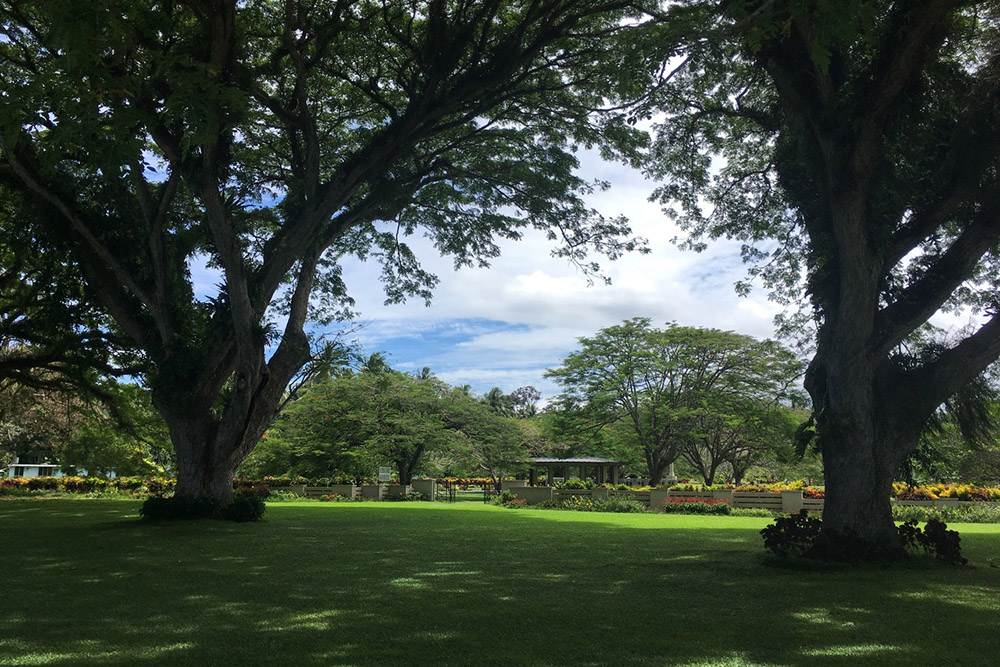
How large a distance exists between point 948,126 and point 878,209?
67.3 inches

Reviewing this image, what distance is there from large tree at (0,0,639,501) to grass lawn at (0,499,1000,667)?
183 inches

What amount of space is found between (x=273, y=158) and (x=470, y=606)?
14.3 meters

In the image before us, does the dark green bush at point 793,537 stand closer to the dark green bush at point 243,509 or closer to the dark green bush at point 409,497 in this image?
the dark green bush at point 243,509

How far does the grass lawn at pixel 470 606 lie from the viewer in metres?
4.73

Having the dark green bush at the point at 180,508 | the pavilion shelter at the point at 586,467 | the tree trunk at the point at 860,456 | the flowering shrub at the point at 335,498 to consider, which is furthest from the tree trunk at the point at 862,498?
the flowering shrub at the point at 335,498

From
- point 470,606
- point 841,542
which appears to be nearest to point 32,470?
point 470,606

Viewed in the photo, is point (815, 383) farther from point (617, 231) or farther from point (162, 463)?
point (162, 463)

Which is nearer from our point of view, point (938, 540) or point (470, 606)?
point (470, 606)

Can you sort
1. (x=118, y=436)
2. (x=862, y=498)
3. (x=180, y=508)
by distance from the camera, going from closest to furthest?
(x=862, y=498), (x=180, y=508), (x=118, y=436)

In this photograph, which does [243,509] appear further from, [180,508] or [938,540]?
[938,540]

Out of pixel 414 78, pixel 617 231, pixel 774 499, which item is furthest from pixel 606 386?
Result: pixel 414 78

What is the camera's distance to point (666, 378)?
121ft

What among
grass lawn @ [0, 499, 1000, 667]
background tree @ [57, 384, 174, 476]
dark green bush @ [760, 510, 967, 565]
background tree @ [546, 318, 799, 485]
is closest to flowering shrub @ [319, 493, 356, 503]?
background tree @ [57, 384, 174, 476]

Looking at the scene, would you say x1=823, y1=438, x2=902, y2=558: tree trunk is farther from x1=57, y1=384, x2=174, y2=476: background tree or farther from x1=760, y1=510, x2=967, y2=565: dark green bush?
x1=57, y1=384, x2=174, y2=476: background tree
